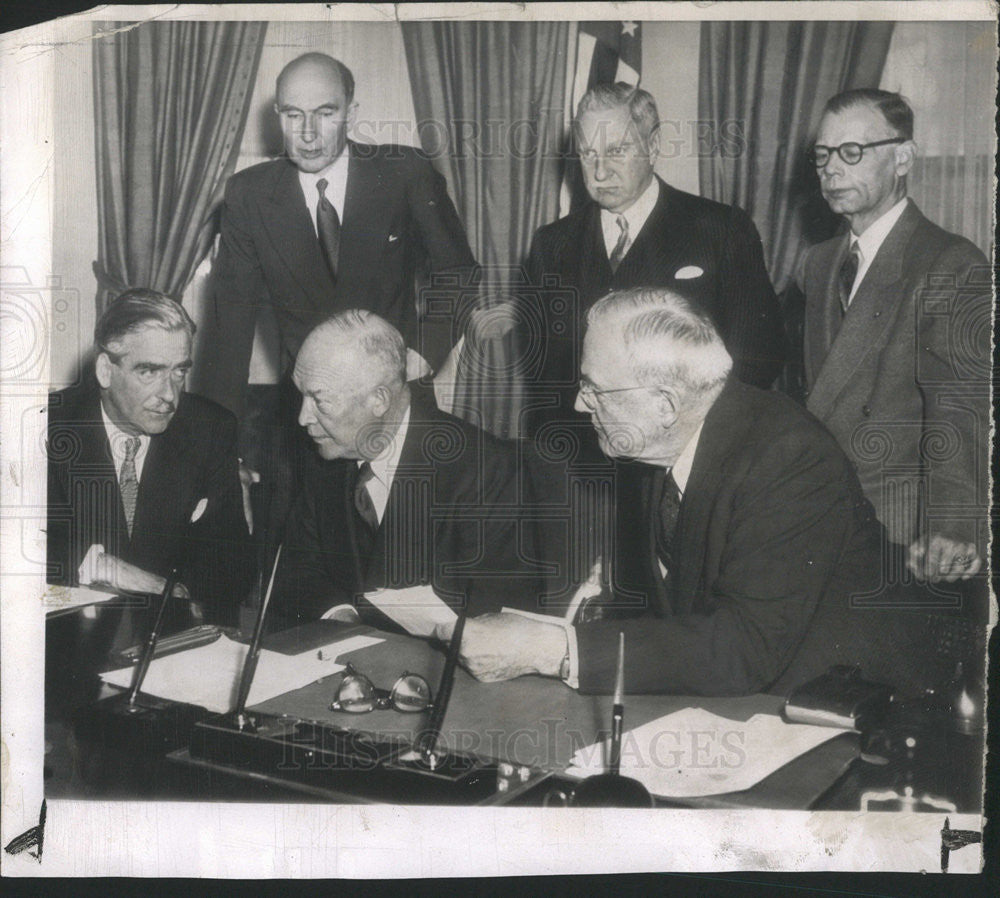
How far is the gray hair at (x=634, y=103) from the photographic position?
3088 mm

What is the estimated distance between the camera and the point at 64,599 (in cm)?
318

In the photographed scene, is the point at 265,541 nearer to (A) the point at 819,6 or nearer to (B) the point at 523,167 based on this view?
(B) the point at 523,167

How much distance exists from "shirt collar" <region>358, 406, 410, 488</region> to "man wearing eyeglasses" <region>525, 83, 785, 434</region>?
15.5 inches

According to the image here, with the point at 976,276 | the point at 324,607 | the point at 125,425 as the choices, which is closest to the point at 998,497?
the point at 976,276

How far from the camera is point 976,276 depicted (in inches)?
122

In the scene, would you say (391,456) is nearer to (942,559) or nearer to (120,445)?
A: (120,445)

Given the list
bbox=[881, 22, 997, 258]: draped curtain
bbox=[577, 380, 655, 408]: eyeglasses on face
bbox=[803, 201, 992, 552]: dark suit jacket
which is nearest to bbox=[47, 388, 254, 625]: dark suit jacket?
bbox=[577, 380, 655, 408]: eyeglasses on face

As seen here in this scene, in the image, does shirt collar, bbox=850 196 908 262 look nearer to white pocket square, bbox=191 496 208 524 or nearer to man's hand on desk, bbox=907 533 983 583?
man's hand on desk, bbox=907 533 983 583

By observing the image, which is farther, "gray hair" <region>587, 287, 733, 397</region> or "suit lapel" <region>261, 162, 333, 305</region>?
"suit lapel" <region>261, 162, 333, 305</region>

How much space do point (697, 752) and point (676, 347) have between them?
123 cm

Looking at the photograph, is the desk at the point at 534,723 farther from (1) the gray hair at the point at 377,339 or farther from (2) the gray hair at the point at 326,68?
(2) the gray hair at the point at 326,68

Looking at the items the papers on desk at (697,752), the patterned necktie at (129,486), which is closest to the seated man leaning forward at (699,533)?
the papers on desk at (697,752)

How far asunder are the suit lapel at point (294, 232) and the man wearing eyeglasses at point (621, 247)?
0.68 meters

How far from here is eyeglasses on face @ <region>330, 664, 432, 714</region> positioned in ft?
9.78
